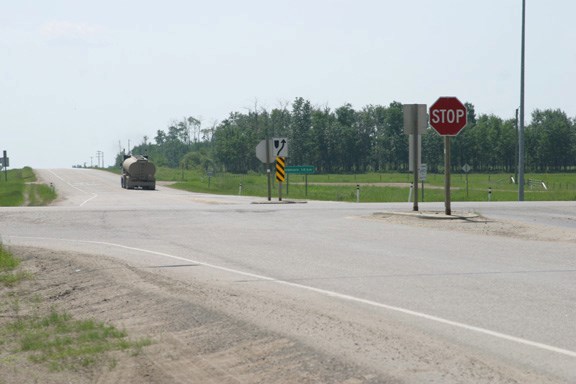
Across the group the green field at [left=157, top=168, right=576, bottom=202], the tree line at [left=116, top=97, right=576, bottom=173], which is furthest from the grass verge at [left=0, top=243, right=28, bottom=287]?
the tree line at [left=116, top=97, right=576, bottom=173]

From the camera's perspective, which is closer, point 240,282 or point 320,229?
point 240,282

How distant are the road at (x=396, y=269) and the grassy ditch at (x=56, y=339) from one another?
1424mm

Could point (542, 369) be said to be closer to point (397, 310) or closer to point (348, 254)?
point (397, 310)

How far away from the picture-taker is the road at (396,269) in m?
7.22

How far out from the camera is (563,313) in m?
8.91

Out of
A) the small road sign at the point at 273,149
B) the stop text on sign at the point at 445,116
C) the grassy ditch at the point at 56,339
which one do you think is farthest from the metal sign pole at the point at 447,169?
the small road sign at the point at 273,149

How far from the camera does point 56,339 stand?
870 centimetres

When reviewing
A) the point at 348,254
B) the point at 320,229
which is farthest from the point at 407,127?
the point at 348,254

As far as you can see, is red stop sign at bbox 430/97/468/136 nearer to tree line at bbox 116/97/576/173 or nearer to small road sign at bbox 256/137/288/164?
small road sign at bbox 256/137/288/164

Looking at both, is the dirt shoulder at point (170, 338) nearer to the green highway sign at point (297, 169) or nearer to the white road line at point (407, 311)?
the white road line at point (407, 311)

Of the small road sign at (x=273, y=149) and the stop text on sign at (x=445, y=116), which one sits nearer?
the stop text on sign at (x=445, y=116)

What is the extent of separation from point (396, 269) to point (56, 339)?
5.75 meters

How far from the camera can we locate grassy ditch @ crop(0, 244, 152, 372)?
7832 millimetres

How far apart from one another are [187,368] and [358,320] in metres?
2.15
